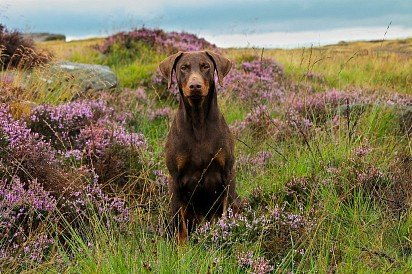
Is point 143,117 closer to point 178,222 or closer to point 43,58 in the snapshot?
point 43,58

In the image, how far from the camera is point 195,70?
4.90 meters

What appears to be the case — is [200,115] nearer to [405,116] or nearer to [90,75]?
[405,116]

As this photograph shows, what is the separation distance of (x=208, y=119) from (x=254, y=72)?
946 cm

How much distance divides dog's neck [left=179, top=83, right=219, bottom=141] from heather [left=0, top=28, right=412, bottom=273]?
747mm

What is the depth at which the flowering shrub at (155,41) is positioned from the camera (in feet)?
53.0

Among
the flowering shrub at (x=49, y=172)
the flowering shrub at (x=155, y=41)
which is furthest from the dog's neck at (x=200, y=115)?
the flowering shrub at (x=155, y=41)

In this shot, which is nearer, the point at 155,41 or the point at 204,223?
the point at 204,223

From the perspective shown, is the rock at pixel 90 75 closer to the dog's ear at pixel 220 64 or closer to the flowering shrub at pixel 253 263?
the dog's ear at pixel 220 64

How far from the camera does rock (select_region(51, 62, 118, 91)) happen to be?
10289mm

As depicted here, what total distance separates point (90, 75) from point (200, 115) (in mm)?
5790

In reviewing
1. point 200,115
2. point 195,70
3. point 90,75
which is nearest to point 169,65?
point 195,70

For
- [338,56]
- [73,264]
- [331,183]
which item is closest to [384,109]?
[331,183]

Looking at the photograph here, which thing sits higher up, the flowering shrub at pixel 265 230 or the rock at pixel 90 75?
the rock at pixel 90 75

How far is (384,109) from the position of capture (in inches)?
328
